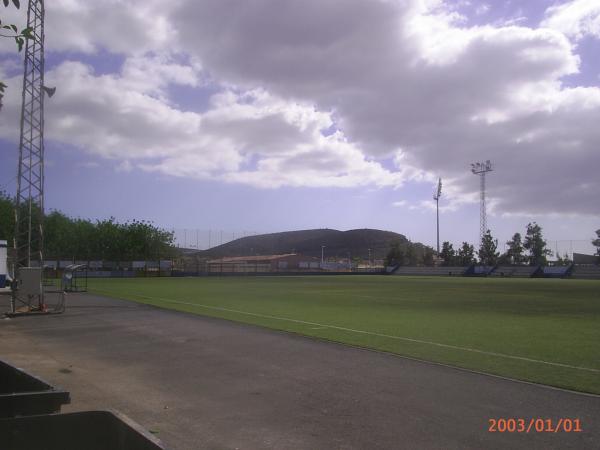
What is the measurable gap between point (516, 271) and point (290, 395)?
3028 inches

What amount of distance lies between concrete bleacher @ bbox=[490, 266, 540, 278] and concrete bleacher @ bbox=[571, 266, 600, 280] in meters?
5.13

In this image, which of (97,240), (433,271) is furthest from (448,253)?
(97,240)

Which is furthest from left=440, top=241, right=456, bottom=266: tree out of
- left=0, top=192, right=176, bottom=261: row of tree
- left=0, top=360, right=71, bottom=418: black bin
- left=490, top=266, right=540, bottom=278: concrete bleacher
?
left=0, top=360, right=71, bottom=418: black bin

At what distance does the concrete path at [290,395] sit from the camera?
17.9ft

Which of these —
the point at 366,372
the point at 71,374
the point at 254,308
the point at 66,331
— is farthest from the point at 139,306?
the point at 366,372

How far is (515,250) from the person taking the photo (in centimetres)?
11312

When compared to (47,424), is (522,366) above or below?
below

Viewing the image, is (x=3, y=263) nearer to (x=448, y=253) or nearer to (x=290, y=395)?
(x=290, y=395)

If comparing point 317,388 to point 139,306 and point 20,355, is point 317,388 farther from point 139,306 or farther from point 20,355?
point 139,306

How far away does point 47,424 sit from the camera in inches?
147

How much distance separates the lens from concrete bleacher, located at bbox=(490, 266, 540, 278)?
74.6 metres

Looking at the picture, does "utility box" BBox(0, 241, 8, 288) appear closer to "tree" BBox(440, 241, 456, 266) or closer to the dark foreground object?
the dark foreground object

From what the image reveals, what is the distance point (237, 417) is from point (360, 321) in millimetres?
9967

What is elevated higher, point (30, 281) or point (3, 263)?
point (3, 263)
